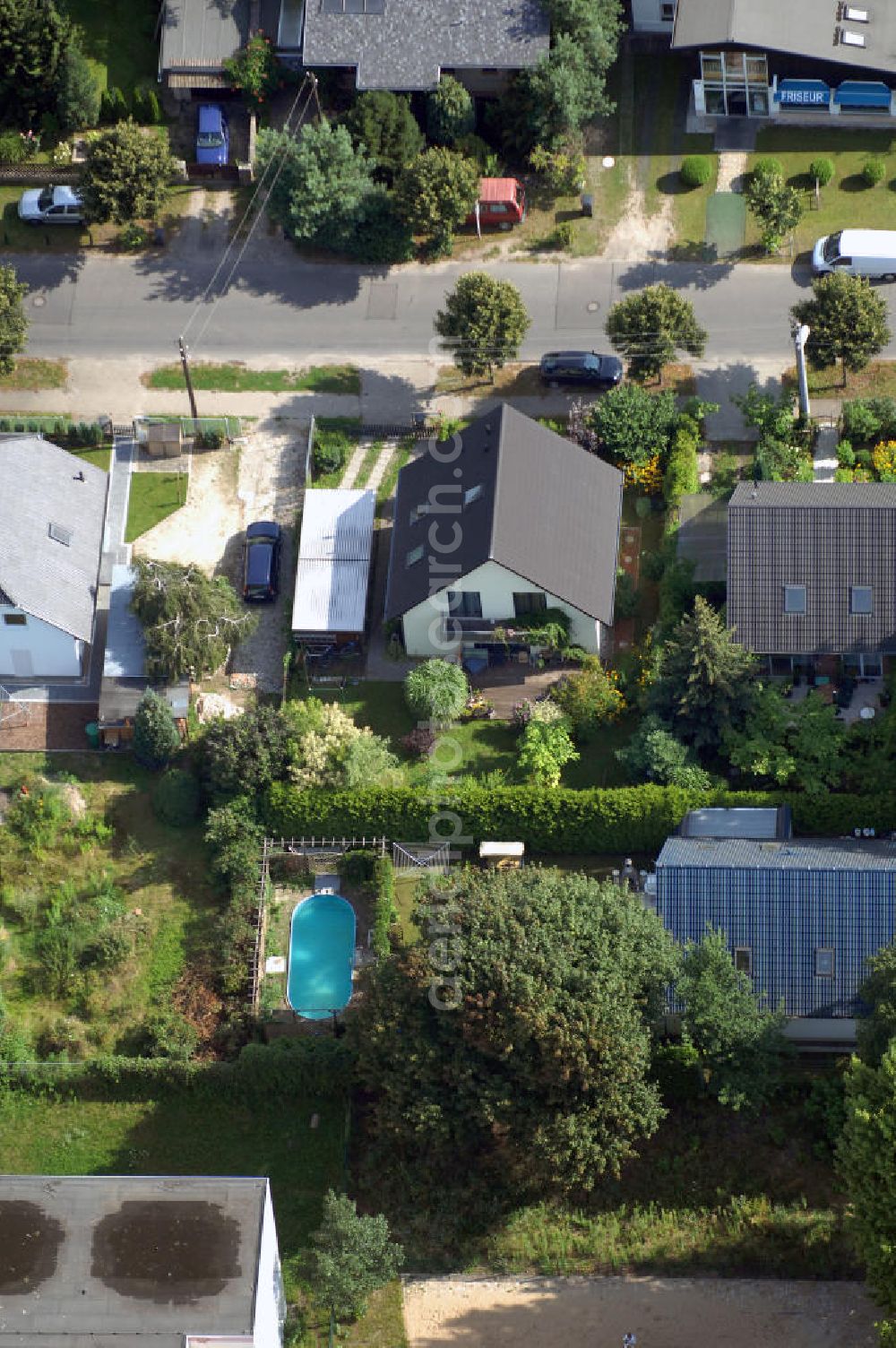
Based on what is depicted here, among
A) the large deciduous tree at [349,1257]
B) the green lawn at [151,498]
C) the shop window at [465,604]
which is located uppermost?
the green lawn at [151,498]

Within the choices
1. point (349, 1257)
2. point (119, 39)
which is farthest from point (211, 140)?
point (349, 1257)

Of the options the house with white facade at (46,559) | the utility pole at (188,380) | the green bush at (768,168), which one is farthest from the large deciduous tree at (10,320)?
the green bush at (768,168)

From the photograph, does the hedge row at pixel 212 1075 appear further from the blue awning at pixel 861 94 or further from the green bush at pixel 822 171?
the blue awning at pixel 861 94

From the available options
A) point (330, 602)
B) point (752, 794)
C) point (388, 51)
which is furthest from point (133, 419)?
point (752, 794)

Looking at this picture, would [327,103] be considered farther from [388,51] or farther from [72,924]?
[72,924]

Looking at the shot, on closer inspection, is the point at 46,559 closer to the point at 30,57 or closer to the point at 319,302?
the point at 319,302

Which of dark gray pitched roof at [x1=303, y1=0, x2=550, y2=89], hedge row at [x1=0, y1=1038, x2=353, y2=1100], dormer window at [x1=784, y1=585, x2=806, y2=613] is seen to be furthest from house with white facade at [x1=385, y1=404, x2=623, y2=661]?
dark gray pitched roof at [x1=303, y1=0, x2=550, y2=89]
